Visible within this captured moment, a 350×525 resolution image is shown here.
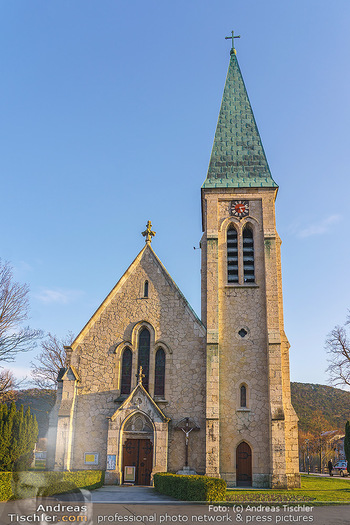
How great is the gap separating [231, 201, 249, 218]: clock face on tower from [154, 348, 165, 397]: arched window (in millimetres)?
9476

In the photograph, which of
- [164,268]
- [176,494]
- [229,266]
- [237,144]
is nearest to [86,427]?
[176,494]

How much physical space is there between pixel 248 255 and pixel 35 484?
16958mm

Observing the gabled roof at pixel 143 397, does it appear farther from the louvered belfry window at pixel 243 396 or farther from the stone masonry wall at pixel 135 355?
the louvered belfry window at pixel 243 396

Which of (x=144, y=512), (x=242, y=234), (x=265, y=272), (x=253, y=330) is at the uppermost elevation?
(x=242, y=234)

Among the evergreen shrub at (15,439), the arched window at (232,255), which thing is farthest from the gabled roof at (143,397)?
the arched window at (232,255)

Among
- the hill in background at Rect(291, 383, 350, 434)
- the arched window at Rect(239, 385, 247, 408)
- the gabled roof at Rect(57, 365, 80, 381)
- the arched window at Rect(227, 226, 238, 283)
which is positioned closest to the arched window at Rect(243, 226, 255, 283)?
the arched window at Rect(227, 226, 238, 283)

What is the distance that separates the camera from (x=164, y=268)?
28688mm

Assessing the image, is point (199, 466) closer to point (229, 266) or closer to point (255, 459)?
point (255, 459)

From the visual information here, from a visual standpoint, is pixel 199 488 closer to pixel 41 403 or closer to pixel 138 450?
pixel 138 450

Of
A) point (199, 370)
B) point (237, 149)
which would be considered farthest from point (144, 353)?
point (237, 149)

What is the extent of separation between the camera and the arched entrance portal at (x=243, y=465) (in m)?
24.5

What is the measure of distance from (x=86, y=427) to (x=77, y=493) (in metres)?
6.03

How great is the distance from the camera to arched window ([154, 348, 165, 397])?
2619 centimetres

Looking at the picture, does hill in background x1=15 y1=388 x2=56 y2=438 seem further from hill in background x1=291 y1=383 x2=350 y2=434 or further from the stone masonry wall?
hill in background x1=291 y1=383 x2=350 y2=434
